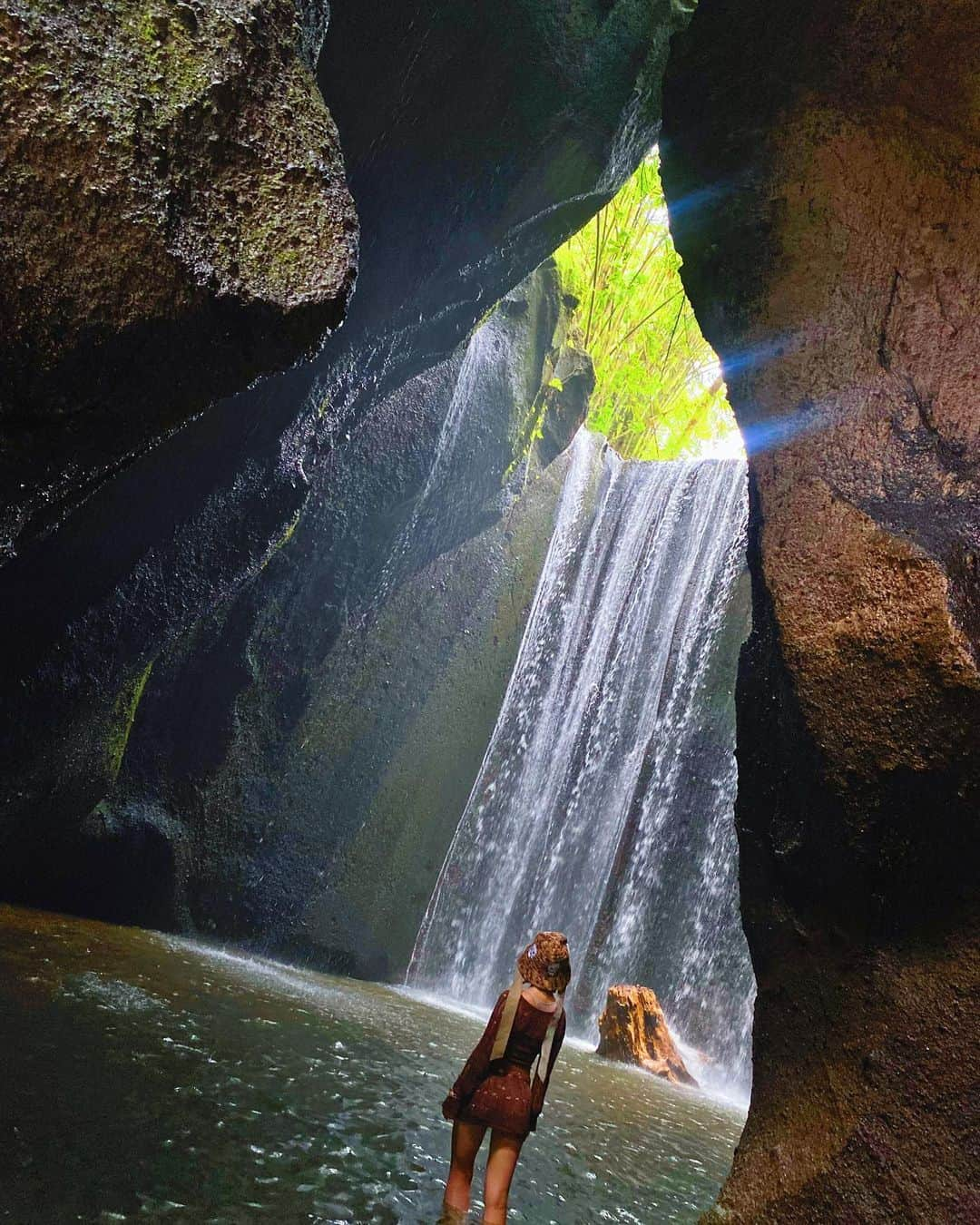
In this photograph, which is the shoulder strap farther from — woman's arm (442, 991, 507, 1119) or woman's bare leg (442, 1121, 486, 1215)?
woman's bare leg (442, 1121, 486, 1215)

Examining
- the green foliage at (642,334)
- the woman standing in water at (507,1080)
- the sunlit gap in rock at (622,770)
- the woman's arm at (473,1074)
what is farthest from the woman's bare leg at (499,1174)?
the green foliage at (642,334)

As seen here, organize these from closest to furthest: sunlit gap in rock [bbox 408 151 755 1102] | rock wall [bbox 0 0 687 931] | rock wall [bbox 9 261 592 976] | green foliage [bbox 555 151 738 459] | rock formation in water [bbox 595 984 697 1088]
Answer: rock wall [bbox 0 0 687 931] < rock formation in water [bbox 595 984 697 1088] < rock wall [bbox 9 261 592 976] < sunlit gap in rock [bbox 408 151 755 1102] < green foliage [bbox 555 151 738 459]

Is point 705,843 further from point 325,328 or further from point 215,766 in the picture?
point 325,328

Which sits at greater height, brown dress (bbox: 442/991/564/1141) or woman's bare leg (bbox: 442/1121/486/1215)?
brown dress (bbox: 442/991/564/1141)

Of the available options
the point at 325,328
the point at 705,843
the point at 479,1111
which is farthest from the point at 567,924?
the point at 325,328

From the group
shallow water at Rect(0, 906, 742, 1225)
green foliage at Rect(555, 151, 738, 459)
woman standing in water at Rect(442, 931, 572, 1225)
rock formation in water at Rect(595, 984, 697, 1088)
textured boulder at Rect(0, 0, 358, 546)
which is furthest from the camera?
green foliage at Rect(555, 151, 738, 459)

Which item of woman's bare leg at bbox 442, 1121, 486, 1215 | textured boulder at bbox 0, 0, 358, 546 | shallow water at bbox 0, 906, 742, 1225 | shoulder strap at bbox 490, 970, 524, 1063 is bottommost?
shallow water at bbox 0, 906, 742, 1225

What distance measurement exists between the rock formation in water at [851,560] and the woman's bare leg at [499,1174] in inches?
32.6

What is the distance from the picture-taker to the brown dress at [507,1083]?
3057 millimetres

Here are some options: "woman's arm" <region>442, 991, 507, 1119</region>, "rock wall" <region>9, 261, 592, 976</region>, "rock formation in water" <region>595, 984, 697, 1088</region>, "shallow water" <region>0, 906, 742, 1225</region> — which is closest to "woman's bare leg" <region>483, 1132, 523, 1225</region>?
"woman's arm" <region>442, 991, 507, 1119</region>

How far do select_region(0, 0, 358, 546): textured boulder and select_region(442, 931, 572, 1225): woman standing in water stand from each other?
2.18 meters

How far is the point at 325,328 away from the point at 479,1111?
262cm

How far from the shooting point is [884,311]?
380cm

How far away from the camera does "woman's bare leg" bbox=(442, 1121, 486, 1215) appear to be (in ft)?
10.1
